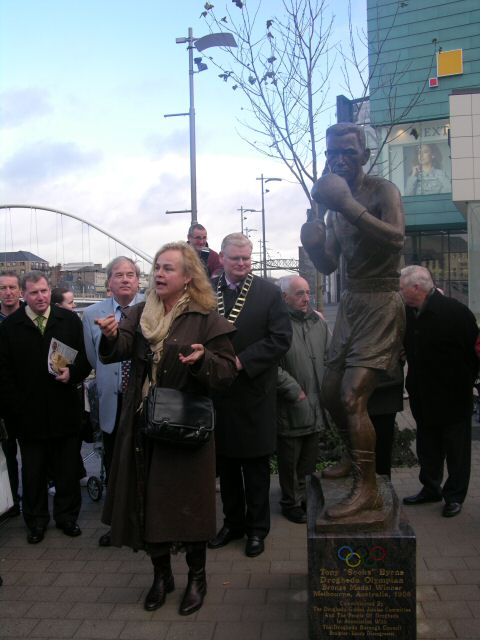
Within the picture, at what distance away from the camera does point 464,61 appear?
78.9ft

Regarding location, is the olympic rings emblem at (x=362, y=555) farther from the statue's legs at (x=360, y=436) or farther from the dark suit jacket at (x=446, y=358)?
the dark suit jacket at (x=446, y=358)

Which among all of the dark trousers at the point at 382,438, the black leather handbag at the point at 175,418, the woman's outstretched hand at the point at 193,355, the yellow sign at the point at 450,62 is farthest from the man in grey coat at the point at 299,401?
the yellow sign at the point at 450,62

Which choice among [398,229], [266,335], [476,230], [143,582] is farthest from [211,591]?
[476,230]

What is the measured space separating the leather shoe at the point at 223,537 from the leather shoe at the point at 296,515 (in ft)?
1.65

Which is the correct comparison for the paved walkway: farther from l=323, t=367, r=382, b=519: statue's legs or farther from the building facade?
the building facade

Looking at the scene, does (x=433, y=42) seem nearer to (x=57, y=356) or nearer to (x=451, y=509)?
(x=451, y=509)

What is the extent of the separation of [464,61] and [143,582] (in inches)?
960

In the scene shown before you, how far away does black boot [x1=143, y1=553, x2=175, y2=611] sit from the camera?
3.75 meters

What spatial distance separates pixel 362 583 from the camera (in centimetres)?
325

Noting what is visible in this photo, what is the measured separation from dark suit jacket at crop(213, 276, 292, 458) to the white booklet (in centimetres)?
123

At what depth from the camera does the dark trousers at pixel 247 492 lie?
4562mm

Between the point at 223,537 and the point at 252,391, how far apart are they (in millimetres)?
1087

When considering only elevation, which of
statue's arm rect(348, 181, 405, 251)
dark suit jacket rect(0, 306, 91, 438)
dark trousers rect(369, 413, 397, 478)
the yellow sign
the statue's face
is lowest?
dark trousers rect(369, 413, 397, 478)

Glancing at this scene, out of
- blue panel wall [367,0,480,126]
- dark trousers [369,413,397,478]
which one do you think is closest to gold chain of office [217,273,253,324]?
dark trousers [369,413,397,478]
